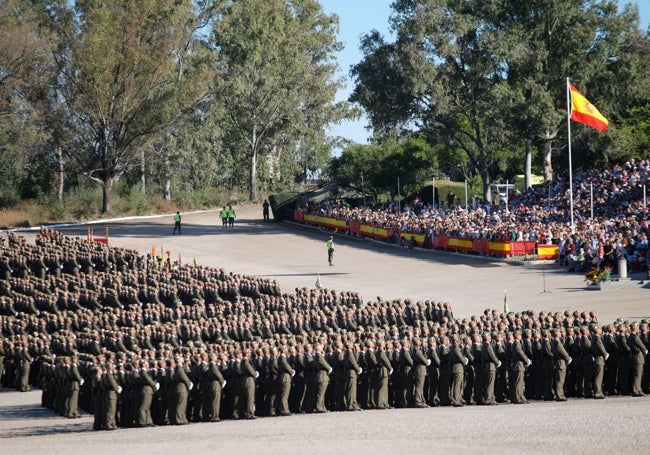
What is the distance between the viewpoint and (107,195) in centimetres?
6069

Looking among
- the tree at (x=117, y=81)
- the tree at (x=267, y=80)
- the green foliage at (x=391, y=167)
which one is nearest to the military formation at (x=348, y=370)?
the green foliage at (x=391, y=167)

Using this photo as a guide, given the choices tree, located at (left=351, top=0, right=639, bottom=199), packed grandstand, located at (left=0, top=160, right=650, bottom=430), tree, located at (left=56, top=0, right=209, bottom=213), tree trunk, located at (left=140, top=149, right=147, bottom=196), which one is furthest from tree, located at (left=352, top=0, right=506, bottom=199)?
packed grandstand, located at (left=0, top=160, right=650, bottom=430)

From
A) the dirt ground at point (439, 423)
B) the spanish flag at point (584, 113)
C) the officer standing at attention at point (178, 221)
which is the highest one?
the spanish flag at point (584, 113)

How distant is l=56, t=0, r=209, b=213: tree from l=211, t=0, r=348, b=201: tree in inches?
252

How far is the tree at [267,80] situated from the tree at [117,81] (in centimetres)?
639

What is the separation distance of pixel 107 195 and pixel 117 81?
6.83 meters

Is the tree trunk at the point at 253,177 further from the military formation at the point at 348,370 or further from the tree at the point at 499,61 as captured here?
the military formation at the point at 348,370

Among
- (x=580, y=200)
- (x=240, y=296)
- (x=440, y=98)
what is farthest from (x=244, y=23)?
(x=240, y=296)

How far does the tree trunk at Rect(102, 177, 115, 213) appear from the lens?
6044cm

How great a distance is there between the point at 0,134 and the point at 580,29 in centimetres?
3446

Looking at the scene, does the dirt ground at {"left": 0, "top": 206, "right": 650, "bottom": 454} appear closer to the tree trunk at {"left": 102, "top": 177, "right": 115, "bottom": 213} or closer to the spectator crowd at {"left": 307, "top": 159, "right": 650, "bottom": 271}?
the spectator crowd at {"left": 307, "top": 159, "right": 650, "bottom": 271}

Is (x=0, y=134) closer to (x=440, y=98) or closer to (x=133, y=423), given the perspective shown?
→ (x=440, y=98)

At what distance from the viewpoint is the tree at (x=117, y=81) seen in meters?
59.9

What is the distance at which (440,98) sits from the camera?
51.2 metres
